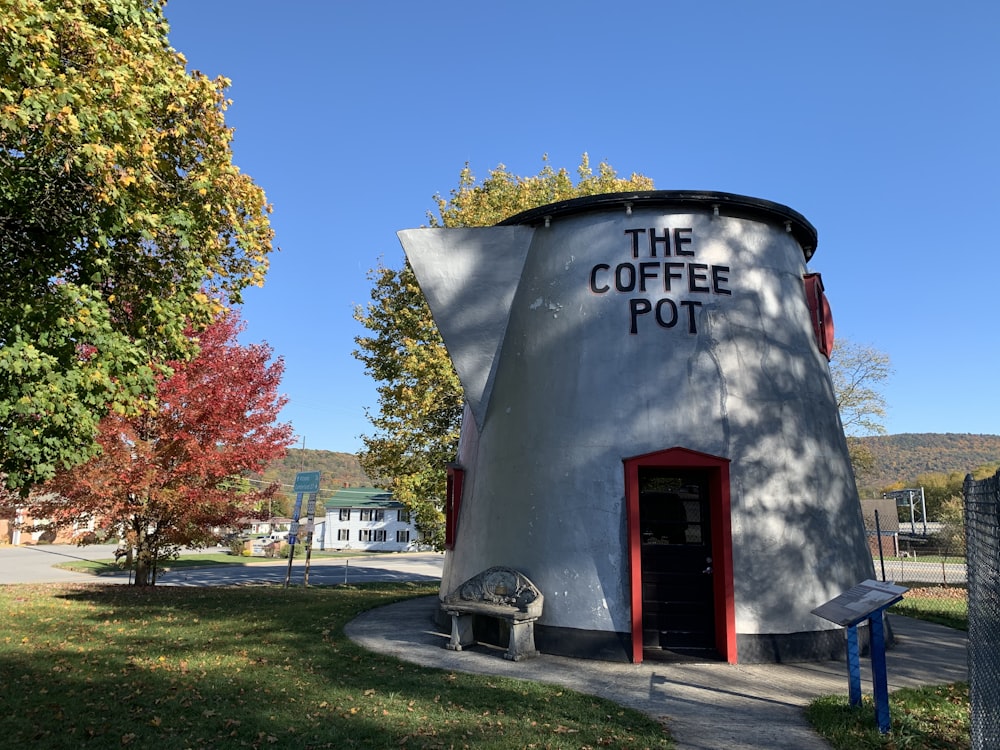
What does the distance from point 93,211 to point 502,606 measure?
7.14 metres

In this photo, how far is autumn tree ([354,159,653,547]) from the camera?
18703 mm

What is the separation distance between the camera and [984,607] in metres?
4.48

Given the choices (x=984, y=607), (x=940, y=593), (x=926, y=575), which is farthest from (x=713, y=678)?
(x=926, y=575)

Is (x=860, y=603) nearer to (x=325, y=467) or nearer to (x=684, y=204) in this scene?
(x=684, y=204)

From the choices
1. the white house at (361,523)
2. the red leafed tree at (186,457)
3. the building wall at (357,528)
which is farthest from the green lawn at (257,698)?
the building wall at (357,528)

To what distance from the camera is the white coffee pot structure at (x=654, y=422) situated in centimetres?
880

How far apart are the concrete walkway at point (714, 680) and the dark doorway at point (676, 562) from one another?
706 millimetres

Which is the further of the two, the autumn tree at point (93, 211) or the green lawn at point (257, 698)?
the autumn tree at point (93, 211)

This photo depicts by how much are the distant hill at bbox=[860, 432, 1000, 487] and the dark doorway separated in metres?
105

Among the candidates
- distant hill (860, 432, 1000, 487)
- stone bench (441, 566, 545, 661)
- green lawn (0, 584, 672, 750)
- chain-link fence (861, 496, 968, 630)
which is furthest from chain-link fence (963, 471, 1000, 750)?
distant hill (860, 432, 1000, 487)

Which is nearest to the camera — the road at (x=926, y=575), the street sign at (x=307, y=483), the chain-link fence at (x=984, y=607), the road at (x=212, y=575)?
the chain-link fence at (x=984, y=607)

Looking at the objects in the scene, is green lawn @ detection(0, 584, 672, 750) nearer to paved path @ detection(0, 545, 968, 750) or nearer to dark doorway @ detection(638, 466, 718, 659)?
paved path @ detection(0, 545, 968, 750)

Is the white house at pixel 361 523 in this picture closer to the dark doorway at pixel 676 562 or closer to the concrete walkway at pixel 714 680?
the concrete walkway at pixel 714 680

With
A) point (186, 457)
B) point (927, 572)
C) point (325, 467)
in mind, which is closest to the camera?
point (186, 457)
